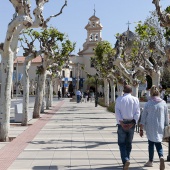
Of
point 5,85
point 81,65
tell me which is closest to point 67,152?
point 5,85

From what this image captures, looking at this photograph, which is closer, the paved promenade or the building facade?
the paved promenade

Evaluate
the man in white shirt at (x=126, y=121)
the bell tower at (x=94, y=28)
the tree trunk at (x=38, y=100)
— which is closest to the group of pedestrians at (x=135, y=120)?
the man in white shirt at (x=126, y=121)

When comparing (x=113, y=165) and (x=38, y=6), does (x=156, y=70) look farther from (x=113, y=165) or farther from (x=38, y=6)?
(x=113, y=165)

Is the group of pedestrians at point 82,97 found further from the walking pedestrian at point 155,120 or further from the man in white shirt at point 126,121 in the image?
the man in white shirt at point 126,121

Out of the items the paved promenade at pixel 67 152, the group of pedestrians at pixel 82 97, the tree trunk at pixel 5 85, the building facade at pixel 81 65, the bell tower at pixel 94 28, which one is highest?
the bell tower at pixel 94 28

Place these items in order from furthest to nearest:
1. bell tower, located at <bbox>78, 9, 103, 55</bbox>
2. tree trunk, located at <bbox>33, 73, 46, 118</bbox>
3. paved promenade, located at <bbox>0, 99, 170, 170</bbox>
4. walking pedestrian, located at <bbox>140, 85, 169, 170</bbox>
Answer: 1. bell tower, located at <bbox>78, 9, 103, 55</bbox>
2. tree trunk, located at <bbox>33, 73, 46, 118</bbox>
3. paved promenade, located at <bbox>0, 99, 170, 170</bbox>
4. walking pedestrian, located at <bbox>140, 85, 169, 170</bbox>

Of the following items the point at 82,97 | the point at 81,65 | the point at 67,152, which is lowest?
the point at 67,152

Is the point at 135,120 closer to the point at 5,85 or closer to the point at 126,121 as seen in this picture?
the point at 126,121

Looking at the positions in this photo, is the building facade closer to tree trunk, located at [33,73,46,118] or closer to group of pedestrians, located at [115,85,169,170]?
tree trunk, located at [33,73,46,118]

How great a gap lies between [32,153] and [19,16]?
410 cm

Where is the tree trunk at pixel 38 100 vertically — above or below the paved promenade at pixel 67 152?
above

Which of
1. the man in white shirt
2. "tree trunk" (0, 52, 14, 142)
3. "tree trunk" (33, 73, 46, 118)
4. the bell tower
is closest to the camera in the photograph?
the man in white shirt

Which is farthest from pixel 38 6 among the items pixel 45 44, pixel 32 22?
pixel 45 44

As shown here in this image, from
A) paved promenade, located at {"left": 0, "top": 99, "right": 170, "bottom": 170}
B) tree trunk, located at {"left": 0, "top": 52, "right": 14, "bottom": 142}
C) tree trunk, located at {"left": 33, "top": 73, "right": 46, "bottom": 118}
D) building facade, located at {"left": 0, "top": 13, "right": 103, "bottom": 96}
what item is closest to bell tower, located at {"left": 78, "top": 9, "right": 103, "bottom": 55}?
building facade, located at {"left": 0, "top": 13, "right": 103, "bottom": 96}
